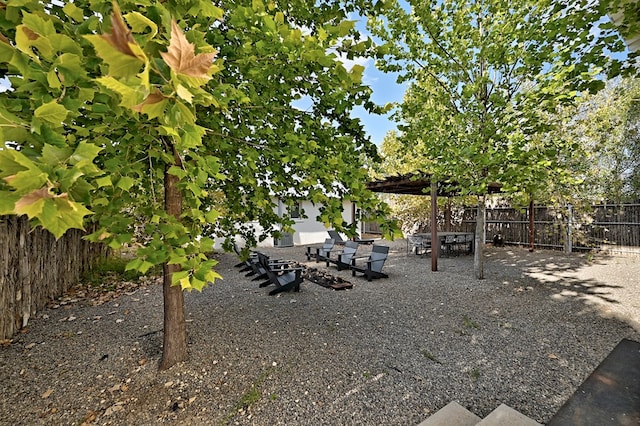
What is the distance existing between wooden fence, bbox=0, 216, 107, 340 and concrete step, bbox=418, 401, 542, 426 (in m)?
5.02

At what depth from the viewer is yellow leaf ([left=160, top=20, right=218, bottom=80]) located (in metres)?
0.59

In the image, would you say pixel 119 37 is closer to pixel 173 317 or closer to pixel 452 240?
pixel 173 317

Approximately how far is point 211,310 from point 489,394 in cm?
437

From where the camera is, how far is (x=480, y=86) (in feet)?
21.6

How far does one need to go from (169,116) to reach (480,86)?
25.3ft

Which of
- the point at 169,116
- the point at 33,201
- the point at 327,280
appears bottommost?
the point at 327,280

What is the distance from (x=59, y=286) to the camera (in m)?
5.55

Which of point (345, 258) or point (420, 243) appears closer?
point (345, 258)

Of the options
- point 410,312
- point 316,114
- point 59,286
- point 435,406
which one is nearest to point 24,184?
point 316,114

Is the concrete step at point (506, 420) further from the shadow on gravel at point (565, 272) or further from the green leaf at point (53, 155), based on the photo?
the shadow on gravel at point (565, 272)

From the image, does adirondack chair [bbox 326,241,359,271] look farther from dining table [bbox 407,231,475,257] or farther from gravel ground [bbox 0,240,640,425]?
dining table [bbox 407,231,475,257]

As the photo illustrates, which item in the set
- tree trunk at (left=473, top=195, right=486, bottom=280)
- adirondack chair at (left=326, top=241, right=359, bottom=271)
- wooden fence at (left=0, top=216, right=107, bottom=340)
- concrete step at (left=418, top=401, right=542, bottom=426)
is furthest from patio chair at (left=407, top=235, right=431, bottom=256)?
wooden fence at (left=0, top=216, right=107, bottom=340)

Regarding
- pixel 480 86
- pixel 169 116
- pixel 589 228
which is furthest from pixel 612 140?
pixel 169 116

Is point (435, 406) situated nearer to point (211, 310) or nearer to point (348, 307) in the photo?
point (348, 307)
